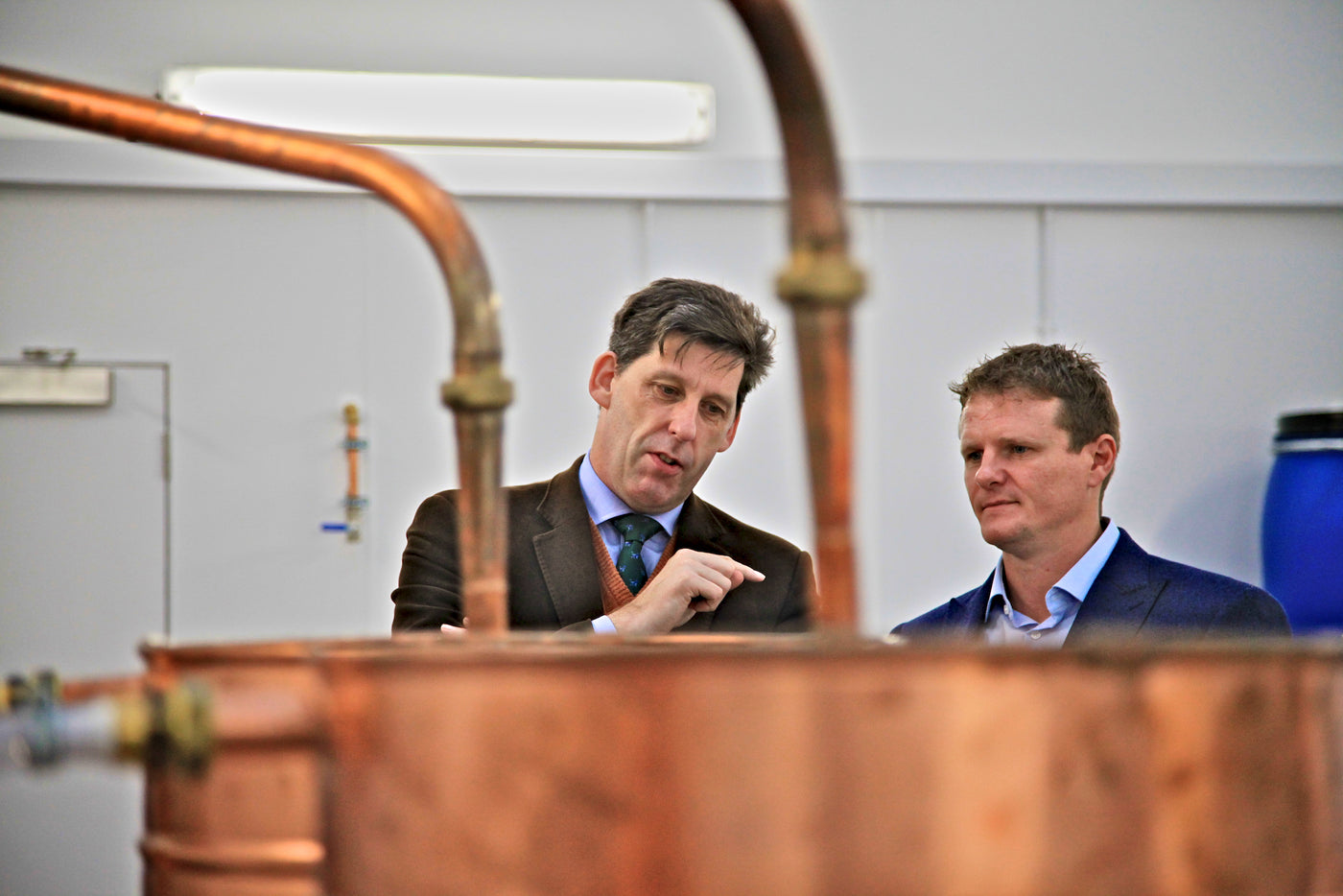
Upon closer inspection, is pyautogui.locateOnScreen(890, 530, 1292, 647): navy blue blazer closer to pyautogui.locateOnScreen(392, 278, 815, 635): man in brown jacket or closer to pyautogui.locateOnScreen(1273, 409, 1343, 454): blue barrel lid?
pyautogui.locateOnScreen(392, 278, 815, 635): man in brown jacket

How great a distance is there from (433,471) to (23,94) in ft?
10.6

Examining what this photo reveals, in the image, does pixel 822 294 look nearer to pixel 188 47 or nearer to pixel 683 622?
pixel 683 622

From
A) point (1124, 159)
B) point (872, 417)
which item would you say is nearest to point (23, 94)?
point (872, 417)

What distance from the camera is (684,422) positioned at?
164 cm

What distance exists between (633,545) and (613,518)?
0.04 meters

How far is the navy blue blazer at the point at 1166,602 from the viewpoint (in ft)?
5.60

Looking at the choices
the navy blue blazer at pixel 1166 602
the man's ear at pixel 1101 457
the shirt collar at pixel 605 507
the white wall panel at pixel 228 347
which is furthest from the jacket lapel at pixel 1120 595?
the white wall panel at pixel 228 347

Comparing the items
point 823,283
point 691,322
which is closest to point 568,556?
point 691,322

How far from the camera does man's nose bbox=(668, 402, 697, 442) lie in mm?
1636

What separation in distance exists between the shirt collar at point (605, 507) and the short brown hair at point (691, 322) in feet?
0.48

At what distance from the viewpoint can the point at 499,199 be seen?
3719 millimetres

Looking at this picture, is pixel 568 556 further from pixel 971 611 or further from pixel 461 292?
pixel 461 292

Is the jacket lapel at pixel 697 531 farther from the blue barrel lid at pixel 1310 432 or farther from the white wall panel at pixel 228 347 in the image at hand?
the blue barrel lid at pixel 1310 432

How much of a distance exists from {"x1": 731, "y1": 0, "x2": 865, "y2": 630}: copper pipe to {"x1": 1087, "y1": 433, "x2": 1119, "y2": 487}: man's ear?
1653mm
